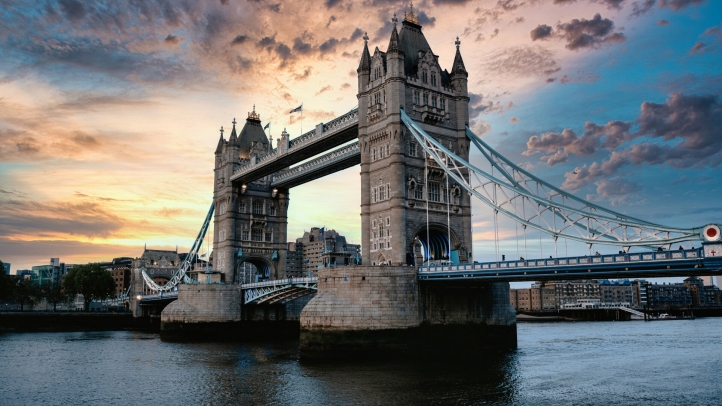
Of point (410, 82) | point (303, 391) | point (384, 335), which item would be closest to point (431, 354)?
point (384, 335)

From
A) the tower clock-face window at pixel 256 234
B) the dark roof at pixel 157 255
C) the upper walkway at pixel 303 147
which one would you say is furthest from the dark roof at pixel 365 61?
the dark roof at pixel 157 255

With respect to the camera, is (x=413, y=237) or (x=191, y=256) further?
(x=191, y=256)

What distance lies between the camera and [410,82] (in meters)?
51.2

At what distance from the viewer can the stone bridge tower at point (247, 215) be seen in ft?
258

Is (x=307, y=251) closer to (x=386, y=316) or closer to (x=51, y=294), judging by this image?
(x=51, y=294)

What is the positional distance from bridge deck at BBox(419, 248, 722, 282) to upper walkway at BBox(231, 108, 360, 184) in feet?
66.1

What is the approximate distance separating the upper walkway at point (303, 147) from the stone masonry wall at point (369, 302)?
1730cm

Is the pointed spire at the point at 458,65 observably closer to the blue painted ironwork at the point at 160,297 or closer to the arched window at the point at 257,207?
the arched window at the point at 257,207

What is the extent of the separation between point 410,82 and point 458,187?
9.99 metres

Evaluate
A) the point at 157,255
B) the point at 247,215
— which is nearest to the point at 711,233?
the point at 247,215

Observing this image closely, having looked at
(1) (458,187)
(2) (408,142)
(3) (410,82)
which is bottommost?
(1) (458,187)

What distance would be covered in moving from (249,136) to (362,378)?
55467mm

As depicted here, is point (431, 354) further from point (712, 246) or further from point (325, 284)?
point (712, 246)

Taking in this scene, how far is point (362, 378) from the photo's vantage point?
33531 millimetres
